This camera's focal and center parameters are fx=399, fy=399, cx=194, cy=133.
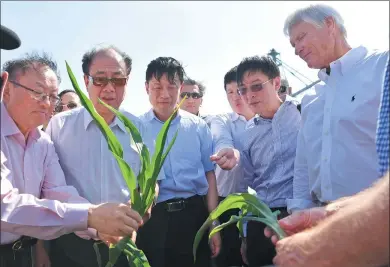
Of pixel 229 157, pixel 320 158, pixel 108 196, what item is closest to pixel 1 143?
pixel 108 196

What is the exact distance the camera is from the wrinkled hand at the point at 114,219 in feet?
4.58

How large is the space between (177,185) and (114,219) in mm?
1200

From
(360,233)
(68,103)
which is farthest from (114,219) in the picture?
(68,103)

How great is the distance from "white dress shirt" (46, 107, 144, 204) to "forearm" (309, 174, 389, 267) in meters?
1.20

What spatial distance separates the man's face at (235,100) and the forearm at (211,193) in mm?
762

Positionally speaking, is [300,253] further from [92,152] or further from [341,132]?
[92,152]

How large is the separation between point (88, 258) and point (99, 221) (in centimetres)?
59

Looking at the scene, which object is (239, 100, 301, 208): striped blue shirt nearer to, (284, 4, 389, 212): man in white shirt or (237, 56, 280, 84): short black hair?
(237, 56, 280, 84): short black hair

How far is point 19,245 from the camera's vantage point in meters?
1.65

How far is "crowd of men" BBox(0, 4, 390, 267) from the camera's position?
111cm

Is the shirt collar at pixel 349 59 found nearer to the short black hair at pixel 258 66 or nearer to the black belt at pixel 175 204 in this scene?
the short black hair at pixel 258 66

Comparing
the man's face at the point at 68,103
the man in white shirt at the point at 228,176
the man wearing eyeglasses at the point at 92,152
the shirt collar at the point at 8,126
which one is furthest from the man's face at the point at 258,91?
the man's face at the point at 68,103

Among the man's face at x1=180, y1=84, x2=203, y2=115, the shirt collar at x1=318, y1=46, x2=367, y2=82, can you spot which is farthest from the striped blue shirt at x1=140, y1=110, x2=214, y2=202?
the shirt collar at x1=318, y1=46, x2=367, y2=82

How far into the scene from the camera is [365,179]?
1791 mm
